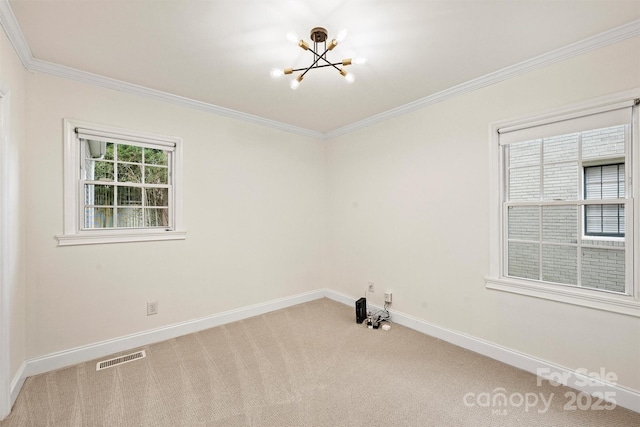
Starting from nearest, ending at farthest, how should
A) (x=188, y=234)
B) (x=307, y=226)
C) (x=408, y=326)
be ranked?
(x=188, y=234)
(x=408, y=326)
(x=307, y=226)

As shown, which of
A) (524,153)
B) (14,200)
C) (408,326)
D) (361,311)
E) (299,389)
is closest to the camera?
(14,200)

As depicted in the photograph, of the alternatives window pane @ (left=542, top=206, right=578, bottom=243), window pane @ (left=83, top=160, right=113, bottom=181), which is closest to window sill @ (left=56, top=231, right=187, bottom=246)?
window pane @ (left=83, top=160, right=113, bottom=181)

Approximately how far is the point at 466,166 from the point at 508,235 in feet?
2.41

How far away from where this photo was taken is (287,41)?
2.03 meters

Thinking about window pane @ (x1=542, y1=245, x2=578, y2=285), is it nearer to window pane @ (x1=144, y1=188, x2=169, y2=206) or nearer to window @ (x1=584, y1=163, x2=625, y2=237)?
window @ (x1=584, y1=163, x2=625, y2=237)

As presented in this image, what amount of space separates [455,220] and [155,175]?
3.11 metres

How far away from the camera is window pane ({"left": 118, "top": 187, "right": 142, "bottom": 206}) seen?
2.77 metres

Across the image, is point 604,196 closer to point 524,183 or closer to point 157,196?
point 524,183

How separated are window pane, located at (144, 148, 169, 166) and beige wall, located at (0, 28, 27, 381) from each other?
0.89 m

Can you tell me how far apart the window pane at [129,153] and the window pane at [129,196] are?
0.93 feet

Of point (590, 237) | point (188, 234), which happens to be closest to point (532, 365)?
point (590, 237)

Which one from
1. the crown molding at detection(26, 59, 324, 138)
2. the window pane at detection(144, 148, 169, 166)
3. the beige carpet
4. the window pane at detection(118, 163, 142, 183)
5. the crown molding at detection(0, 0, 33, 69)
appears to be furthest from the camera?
the window pane at detection(144, 148, 169, 166)

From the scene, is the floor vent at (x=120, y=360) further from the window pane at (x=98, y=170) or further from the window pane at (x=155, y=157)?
the window pane at (x=155, y=157)

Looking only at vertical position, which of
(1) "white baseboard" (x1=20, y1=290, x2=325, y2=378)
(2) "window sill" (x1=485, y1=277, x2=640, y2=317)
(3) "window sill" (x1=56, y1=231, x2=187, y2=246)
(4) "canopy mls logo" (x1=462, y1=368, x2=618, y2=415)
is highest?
(3) "window sill" (x1=56, y1=231, x2=187, y2=246)
